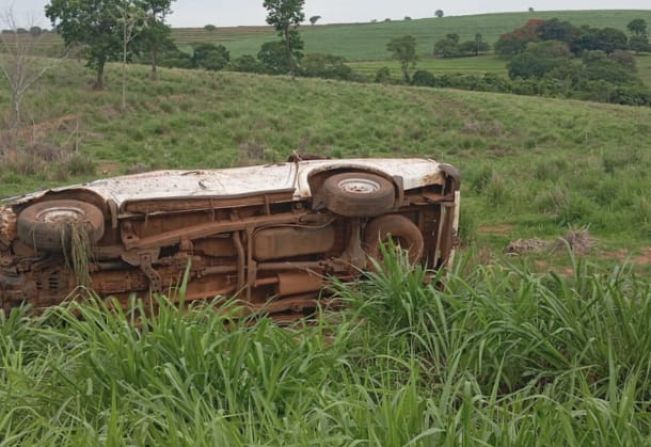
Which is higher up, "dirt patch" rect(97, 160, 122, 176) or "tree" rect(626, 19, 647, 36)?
"tree" rect(626, 19, 647, 36)

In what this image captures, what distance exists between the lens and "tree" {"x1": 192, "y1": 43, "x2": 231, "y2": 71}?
49.7 m

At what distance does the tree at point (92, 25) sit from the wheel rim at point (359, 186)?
2562 cm

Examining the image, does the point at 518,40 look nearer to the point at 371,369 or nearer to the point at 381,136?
the point at 381,136

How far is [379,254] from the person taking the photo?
6176 millimetres

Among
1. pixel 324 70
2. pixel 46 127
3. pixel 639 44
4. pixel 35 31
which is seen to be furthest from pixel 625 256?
pixel 639 44

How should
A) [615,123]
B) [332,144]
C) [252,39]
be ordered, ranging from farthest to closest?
1. [252,39]
2. [615,123]
3. [332,144]

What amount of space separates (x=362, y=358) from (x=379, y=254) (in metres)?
2.35

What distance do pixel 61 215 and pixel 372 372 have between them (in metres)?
2.68

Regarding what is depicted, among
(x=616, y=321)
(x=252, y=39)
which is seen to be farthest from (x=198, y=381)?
(x=252, y=39)

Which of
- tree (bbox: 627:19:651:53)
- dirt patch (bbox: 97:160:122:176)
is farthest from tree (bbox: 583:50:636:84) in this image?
dirt patch (bbox: 97:160:122:176)

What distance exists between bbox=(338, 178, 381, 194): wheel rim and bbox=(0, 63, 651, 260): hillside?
4066 millimetres

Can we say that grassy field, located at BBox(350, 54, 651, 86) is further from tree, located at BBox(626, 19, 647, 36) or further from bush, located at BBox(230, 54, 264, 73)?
tree, located at BBox(626, 19, 647, 36)

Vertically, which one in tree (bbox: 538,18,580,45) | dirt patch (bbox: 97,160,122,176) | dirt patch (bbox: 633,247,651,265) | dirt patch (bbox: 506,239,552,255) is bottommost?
dirt patch (bbox: 633,247,651,265)

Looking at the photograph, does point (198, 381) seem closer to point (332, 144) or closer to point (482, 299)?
point (482, 299)
